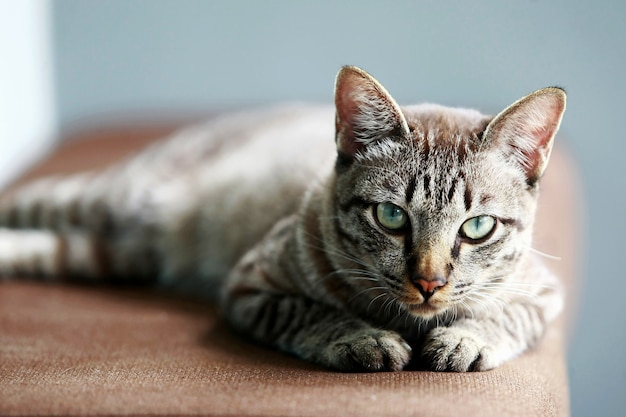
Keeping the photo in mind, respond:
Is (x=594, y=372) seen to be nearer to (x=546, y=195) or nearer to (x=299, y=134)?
(x=546, y=195)

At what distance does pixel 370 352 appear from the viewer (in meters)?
1.50

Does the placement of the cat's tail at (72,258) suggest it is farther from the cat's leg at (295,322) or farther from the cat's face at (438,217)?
→ the cat's face at (438,217)

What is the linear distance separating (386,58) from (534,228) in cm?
185

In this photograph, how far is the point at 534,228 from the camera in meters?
1.75

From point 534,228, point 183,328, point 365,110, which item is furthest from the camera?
point 183,328

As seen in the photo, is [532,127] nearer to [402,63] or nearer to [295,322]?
[295,322]

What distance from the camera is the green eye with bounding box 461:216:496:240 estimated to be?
1.54 meters

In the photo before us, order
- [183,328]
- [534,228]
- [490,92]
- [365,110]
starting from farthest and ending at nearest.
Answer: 1. [490,92]
2. [183,328]
3. [534,228]
4. [365,110]

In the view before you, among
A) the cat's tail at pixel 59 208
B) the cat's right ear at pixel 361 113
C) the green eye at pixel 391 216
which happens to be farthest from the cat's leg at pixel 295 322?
the cat's tail at pixel 59 208

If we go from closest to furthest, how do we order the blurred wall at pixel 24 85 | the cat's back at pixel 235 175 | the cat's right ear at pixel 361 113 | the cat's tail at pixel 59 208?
the cat's right ear at pixel 361 113, the cat's back at pixel 235 175, the cat's tail at pixel 59 208, the blurred wall at pixel 24 85

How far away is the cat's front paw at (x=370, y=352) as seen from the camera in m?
1.50


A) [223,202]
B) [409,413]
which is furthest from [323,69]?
[409,413]

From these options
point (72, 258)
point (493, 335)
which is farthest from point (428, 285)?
point (72, 258)

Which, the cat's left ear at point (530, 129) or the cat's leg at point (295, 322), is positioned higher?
the cat's left ear at point (530, 129)
